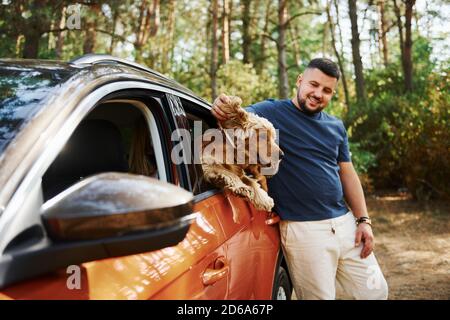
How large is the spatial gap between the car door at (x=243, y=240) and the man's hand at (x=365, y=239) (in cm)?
54

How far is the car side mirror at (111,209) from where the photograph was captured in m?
1.08

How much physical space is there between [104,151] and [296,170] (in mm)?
1153

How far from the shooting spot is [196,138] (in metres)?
2.56

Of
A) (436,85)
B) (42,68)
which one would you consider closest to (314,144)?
(42,68)

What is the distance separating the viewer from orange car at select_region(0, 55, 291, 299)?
1.12m

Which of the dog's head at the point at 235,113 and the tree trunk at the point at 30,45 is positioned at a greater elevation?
the tree trunk at the point at 30,45

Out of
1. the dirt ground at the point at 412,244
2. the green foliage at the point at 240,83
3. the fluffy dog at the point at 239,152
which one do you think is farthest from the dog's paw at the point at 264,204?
the green foliage at the point at 240,83

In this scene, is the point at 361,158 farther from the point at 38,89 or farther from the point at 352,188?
the point at 38,89

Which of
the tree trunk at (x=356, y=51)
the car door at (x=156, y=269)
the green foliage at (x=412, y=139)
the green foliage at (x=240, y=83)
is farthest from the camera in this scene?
the green foliage at (x=240, y=83)

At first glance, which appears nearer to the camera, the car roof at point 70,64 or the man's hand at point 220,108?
the car roof at point 70,64

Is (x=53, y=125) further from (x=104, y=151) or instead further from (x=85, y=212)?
(x=104, y=151)

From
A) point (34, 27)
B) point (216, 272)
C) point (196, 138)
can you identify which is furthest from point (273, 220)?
point (34, 27)

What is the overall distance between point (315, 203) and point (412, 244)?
470 centimetres

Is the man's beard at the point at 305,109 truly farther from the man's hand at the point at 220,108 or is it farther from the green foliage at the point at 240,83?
the green foliage at the point at 240,83
